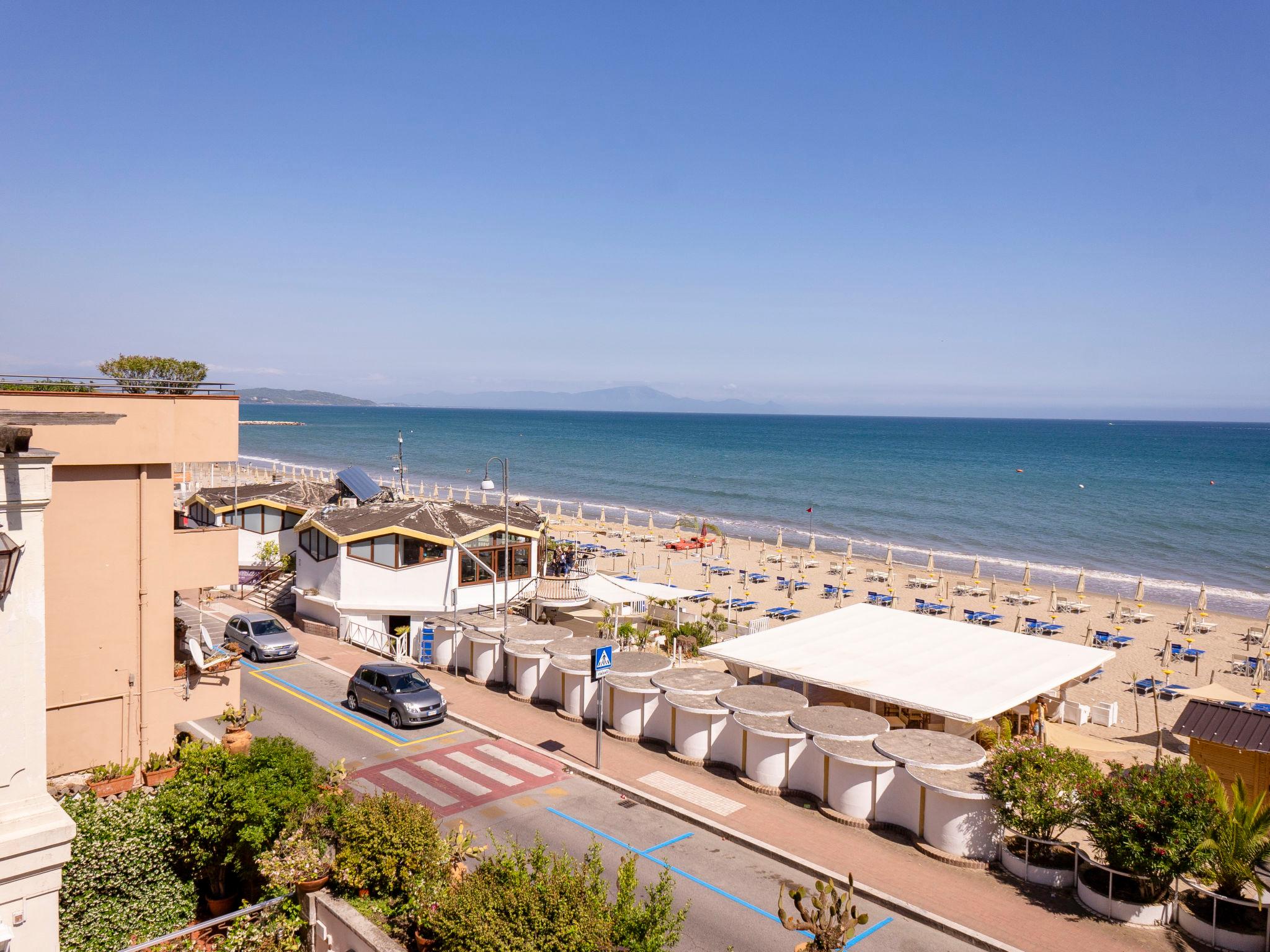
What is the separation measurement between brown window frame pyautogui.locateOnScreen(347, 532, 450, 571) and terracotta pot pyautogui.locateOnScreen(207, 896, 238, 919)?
1595 centimetres

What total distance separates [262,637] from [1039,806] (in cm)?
2169

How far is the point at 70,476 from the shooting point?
42.8ft

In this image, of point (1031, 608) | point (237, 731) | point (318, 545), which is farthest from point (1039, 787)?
point (1031, 608)

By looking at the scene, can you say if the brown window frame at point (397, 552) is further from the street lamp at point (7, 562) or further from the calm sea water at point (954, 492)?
the calm sea water at point (954, 492)

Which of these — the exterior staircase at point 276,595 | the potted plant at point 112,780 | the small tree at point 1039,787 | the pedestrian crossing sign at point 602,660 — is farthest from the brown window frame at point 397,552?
the small tree at point 1039,787

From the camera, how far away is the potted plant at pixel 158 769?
13.3m

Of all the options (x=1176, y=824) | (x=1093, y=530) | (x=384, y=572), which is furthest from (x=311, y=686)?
(x=1093, y=530)

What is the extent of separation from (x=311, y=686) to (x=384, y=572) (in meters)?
5.23

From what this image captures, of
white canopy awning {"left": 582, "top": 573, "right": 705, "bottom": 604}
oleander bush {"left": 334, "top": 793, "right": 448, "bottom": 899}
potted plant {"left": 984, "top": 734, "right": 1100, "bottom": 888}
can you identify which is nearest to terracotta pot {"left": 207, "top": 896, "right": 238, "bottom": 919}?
oleander bush {"left": 334, "top": 793, "right": 448, "bottom": 899}

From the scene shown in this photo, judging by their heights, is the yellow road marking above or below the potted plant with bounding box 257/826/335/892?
below

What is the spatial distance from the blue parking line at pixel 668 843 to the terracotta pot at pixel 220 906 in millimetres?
6410

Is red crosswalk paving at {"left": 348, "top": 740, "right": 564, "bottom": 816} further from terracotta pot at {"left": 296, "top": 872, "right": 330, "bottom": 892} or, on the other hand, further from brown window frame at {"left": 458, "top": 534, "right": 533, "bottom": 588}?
brown window frame at {"left": 458, "top": 534, "right": 533, "bottom": 588}

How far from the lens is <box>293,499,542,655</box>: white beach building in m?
26.8

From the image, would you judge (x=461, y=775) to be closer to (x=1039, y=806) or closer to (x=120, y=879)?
(x=120, y=879)
